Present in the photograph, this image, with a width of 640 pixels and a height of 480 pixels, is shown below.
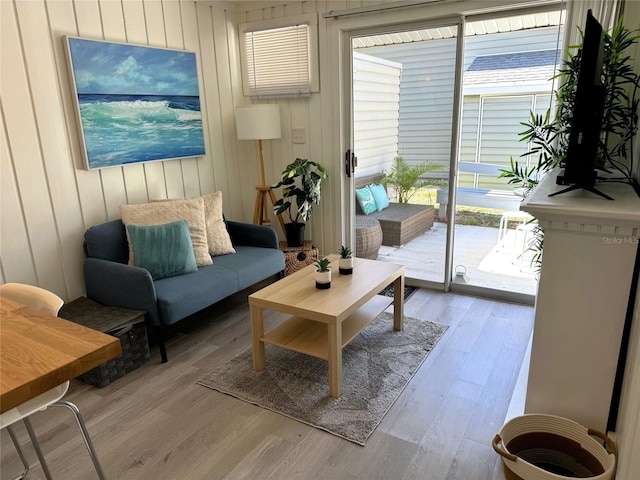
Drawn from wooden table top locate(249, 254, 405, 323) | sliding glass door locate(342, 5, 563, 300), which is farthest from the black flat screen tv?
sliding glass door locate(342, 5, 563, 300)

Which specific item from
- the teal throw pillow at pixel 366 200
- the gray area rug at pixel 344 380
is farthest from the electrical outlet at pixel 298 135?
the gray area rug at pixel 344 380

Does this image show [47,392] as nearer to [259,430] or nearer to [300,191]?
[259,430]

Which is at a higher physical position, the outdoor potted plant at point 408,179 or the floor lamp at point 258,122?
the floor lamp at point 258,122

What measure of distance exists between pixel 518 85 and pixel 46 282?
13.5 ft

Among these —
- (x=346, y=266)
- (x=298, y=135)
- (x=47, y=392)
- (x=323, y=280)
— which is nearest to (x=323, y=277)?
(x=323, y=280)

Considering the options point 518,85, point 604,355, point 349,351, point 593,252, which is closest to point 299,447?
point 349,351

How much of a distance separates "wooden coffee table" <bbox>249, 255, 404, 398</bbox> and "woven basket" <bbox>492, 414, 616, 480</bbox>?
90 centimetres

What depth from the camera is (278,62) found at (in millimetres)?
4047

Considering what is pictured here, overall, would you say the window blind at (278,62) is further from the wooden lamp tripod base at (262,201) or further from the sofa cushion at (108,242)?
the sofa cushion at (108,242)

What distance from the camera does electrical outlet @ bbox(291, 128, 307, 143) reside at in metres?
4.11

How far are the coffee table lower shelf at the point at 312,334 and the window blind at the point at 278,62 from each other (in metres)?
2.19

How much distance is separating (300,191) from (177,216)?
109 cm

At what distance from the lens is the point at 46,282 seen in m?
2.90

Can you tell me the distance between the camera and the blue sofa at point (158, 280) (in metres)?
2.71
